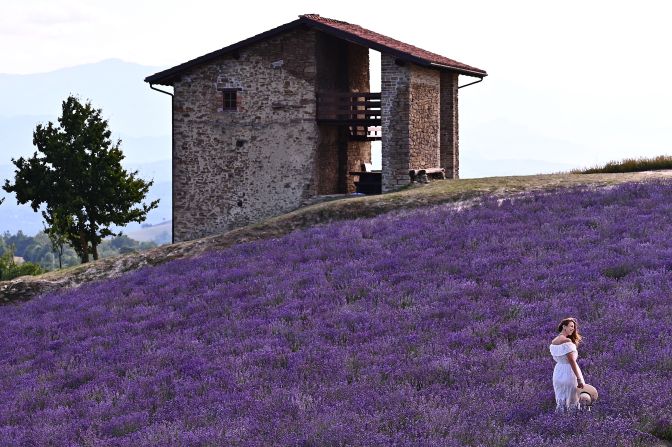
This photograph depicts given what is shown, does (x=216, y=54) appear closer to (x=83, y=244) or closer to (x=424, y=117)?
(x=424, y=117)

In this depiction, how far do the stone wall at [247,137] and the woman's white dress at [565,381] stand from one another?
26.9 m

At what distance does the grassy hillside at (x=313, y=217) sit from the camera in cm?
2355

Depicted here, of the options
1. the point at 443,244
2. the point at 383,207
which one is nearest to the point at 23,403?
the point at 443,244

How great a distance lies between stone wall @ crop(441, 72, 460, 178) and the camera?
40.6m

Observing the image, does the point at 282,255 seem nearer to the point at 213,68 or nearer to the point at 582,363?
the point at 582,363

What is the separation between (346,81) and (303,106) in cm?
450

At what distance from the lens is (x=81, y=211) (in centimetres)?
4312

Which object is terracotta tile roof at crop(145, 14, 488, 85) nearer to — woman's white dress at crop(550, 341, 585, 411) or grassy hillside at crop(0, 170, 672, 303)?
grassy hillside at crop(0, 170, 672, 303)

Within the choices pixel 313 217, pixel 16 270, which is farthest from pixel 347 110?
pixel 16 270

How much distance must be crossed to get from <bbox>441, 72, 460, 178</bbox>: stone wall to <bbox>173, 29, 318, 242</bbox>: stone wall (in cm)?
840

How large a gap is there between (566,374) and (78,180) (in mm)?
37605

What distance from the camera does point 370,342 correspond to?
11977mm

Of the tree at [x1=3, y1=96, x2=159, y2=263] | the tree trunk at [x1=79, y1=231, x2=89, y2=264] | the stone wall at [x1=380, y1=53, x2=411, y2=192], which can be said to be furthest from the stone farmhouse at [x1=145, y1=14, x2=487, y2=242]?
the tree trunk at [x1=79, y1=231, x2=89, y2=264]

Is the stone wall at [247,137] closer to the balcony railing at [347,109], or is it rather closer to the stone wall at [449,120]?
the balcony railing at [347,109]
